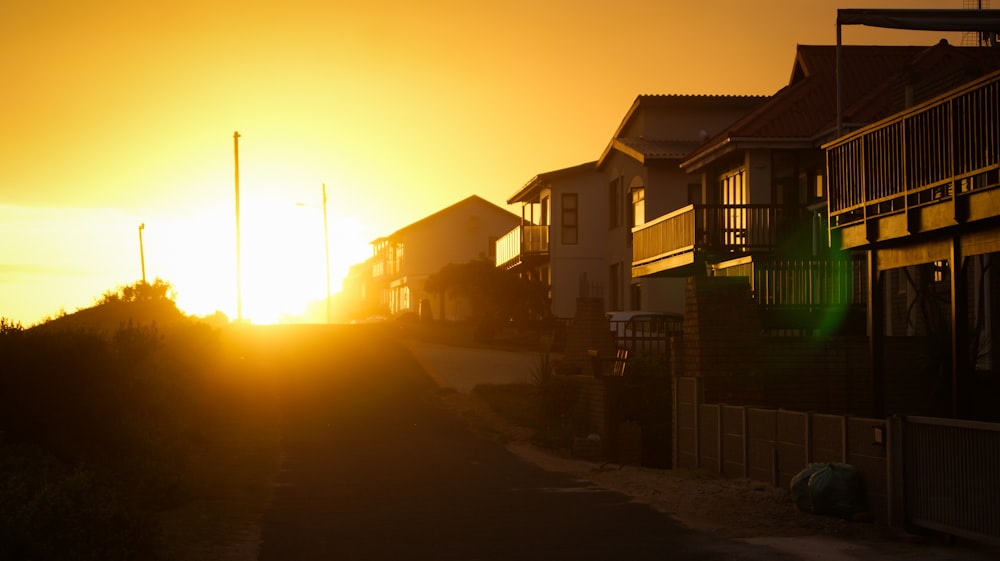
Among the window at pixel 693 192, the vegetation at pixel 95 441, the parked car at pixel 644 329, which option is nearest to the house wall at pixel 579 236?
the window at pixel 693 192

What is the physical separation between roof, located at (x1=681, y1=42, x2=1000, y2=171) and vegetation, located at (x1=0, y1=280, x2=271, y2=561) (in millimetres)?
15531

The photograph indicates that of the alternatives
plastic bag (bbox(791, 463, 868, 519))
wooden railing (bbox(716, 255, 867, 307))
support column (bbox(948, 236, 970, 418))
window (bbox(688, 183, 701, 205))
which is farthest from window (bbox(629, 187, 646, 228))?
plastic bag (bbox(791, 463, 868, 519))

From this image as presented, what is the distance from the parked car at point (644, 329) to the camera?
86.6 ft

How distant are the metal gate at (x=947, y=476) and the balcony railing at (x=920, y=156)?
3.87m

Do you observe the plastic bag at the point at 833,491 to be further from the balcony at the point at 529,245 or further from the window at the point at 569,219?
the balcony at the point at 529,245

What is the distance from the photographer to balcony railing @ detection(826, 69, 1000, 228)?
14.3 metres

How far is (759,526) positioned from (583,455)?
31.0 ft

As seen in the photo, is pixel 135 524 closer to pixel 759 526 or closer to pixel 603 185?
pixel 759 526

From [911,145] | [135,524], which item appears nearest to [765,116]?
[911,145]

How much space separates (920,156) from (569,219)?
122ft

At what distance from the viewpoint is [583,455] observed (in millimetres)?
21953

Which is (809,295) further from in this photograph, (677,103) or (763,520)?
(677,103)

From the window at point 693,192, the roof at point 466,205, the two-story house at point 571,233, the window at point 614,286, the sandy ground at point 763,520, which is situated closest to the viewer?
the sandy ground at point 763,520

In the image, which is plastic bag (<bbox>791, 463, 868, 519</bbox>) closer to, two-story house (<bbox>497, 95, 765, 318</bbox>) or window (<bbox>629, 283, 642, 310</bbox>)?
two-story house (<bbox>497, 95, 765, 318</bbox>)
